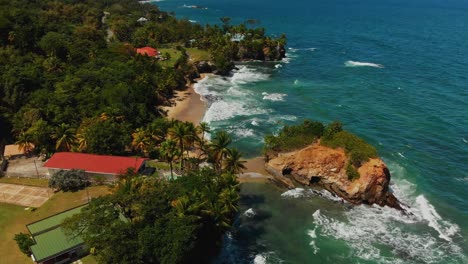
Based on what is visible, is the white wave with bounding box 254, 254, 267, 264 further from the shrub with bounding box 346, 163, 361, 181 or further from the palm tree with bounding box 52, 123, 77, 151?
the palm tree with bounding box 52, 123, 77, 151

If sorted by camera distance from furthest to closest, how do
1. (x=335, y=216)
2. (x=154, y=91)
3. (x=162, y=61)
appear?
(x=162, y=61) < (x=154, y=91) < (x=335, y=216)

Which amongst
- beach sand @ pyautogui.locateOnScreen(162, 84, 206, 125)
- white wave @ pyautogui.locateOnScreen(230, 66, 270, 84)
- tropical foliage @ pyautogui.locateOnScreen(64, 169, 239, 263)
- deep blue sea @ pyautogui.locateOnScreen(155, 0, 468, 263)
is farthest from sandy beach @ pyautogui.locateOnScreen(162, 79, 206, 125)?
tropical foliage @ pyautogui.locateOnScreen(64, 169, 239, 263)

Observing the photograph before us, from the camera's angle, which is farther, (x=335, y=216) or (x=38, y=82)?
(x=38, y=82)

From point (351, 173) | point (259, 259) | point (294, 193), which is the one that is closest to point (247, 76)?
point (294, 193)

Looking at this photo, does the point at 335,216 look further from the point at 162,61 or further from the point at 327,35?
the point at 327,35

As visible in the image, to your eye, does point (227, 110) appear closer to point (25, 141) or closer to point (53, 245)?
point (25, 141)

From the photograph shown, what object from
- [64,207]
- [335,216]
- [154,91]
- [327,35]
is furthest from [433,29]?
[64,207]
